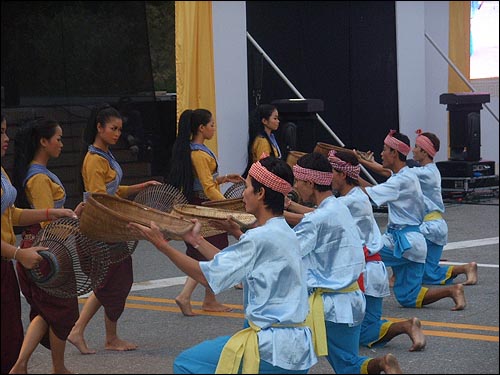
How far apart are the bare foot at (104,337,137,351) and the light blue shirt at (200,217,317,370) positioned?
222 centimetres

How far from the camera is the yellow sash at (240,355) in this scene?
3615 mm

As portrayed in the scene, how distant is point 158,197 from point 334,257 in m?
1.06

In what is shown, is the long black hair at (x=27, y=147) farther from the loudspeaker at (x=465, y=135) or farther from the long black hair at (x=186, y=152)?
the loudspeaker at (x=465, y=135)

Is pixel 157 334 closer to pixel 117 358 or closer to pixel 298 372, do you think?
pixel 117 358

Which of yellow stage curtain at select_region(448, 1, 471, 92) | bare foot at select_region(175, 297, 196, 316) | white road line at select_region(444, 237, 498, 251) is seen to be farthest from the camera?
yellow stage curtain at select_region(448, 1, 471, 92)

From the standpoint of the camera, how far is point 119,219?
3.66 metres

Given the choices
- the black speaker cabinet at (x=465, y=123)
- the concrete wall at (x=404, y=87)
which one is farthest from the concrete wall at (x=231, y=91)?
the black speaker cabinet at (x=465, y=123)

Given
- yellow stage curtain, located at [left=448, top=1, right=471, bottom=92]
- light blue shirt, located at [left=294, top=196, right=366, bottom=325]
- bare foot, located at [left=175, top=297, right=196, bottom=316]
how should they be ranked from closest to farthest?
1. light blue shirt, located at [left=294, top=196, right=366, bottom=325]
2. bare foot, located at [left=175, top=297, right=196, bottom=316]
3. yellow stage curtain, located at [left=448, top=1, right=471, bottom=92]

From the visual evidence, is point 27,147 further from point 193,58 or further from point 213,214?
point 193,58

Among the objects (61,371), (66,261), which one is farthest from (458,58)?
(66,261)

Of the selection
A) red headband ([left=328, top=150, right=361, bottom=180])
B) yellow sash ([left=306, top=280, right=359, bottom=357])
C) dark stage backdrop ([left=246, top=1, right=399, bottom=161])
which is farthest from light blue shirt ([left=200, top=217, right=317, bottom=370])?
dark stage backdrop ([left=246, top=1, right=399, bottom=161])

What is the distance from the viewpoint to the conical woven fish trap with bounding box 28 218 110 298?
170 inches

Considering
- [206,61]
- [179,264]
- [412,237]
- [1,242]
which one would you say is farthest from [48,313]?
[412,237]

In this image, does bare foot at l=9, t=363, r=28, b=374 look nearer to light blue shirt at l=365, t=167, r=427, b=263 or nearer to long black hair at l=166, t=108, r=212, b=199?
long black hair at l=166, t=108, r=212, b=199
